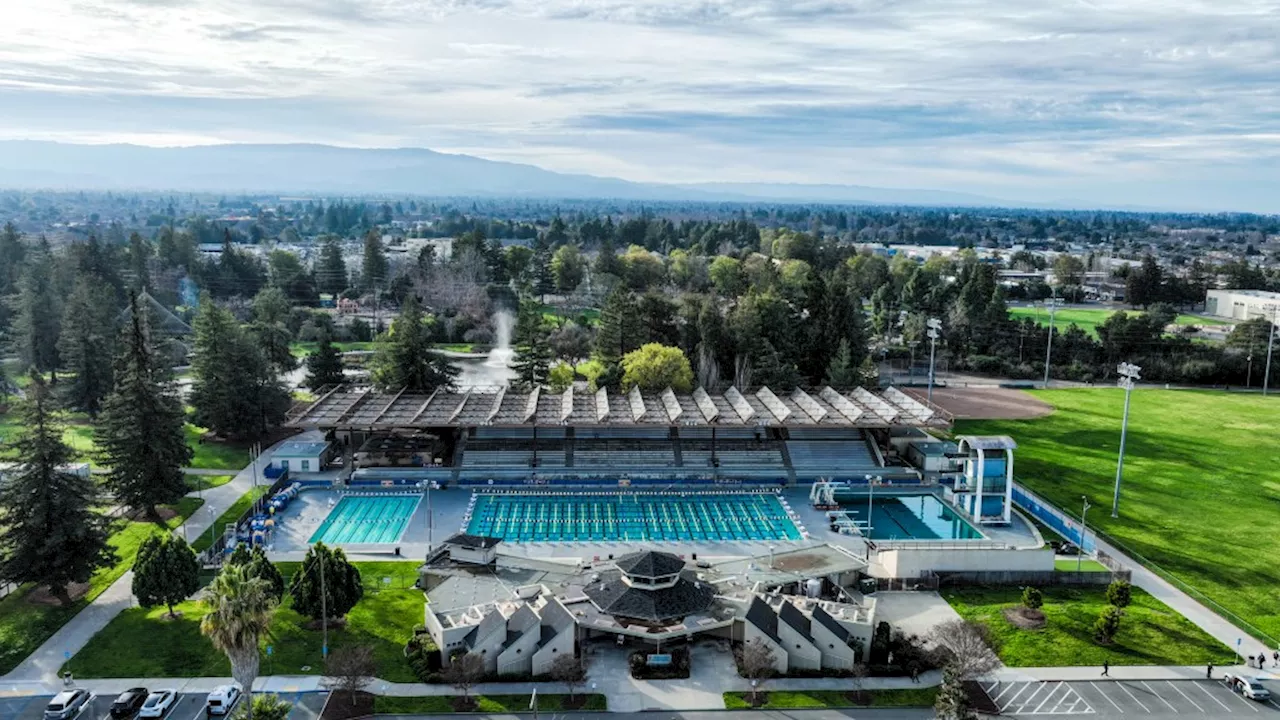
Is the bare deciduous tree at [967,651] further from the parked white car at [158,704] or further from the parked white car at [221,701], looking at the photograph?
the parked white car at [158,704]

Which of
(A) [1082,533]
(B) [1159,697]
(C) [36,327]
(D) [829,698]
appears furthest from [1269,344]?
(C) [36,327]

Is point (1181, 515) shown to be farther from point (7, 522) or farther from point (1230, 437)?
point (7, 522)

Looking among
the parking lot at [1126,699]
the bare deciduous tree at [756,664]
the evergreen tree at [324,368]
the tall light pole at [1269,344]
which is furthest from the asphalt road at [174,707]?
the tall light pole at [1269,344]

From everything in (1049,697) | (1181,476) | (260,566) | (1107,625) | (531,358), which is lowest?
(1049,697)

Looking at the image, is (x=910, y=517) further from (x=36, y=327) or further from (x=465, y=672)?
(x=36, y=327)

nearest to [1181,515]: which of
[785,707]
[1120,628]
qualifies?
[1120,628]

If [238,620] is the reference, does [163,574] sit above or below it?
below

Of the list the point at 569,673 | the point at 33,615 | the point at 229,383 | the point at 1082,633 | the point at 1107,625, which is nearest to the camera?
the point at 569,673
